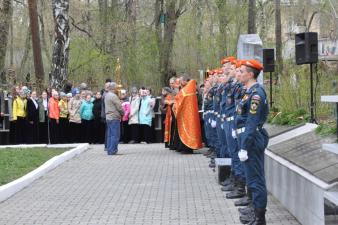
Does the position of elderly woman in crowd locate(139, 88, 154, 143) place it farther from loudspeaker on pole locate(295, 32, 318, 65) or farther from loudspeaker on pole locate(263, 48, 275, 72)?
loudspeaker on pole locate(295, 32, 318, 65)

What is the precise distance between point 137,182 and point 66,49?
15.1 m

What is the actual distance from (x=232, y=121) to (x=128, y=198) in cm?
228

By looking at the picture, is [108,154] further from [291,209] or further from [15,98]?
[291,209]

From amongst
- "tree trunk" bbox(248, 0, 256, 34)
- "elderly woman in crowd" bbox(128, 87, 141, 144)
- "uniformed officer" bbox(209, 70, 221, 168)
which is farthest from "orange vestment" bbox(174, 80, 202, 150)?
"tree trunk" bbox(248, 0, 256, 34)

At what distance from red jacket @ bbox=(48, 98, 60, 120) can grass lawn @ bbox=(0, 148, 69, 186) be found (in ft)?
8.98

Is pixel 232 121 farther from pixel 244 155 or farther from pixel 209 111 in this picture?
pixel 209 111

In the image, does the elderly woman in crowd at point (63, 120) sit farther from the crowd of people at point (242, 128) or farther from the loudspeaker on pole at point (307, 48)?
the loudspeaker on pole at point (307, 48)

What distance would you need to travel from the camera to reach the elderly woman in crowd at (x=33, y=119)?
23.9 meters

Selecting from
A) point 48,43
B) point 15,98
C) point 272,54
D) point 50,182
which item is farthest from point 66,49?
point 48,43

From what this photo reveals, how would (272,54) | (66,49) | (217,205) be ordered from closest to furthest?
(217,205)
(272,54)
(66,49)

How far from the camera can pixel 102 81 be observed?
40562 millimetres

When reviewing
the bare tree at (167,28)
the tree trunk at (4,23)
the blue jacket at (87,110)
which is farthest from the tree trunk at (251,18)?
the blue jacket at (87,110)

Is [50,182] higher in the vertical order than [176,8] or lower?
lower

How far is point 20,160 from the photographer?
682 inches
